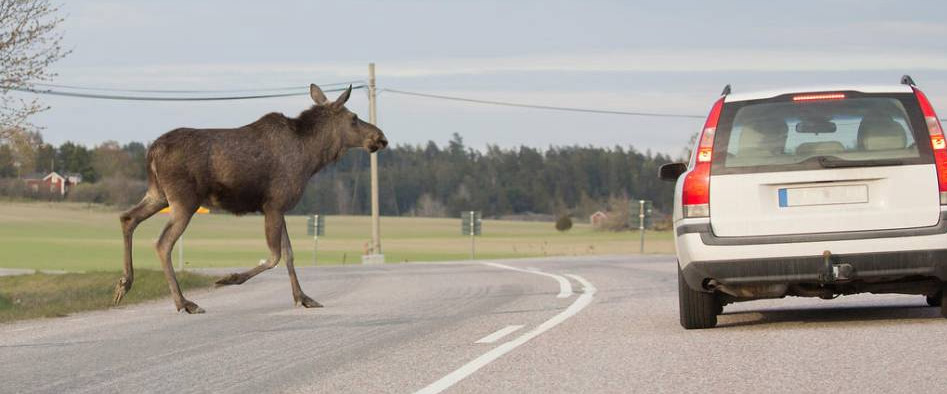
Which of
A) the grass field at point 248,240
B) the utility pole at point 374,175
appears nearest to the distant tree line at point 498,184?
the grass field at point 248,240

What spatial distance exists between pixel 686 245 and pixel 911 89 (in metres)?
2.00

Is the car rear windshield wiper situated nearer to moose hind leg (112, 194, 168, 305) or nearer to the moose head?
the moose head

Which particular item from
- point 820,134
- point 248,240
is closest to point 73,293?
point 820,134

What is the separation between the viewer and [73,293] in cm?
2070

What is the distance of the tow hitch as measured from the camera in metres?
10.1

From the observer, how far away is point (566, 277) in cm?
2323

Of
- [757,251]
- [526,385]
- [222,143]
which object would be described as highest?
[222,143]

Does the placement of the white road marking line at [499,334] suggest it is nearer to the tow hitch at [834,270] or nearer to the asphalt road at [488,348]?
the asphalt road at [488,348]

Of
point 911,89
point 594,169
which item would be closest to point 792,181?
point 911,89

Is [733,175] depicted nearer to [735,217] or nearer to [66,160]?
[735,217]

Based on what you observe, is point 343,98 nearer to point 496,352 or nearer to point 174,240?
point 174,240

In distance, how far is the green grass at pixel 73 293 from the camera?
1576 centimetres

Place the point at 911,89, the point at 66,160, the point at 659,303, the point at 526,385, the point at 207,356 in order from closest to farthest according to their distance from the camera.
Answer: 1. the point at 526,385
2. the point at 207,356
3. the point at 911,89
4. the point at 659,303
5. the point at 66,160

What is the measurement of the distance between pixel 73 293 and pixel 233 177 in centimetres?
661
